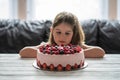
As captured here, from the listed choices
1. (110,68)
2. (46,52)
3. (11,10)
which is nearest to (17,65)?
(46,52)

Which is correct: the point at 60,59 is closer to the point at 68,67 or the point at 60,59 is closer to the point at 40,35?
the point at 68,67

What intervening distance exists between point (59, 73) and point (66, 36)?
22.2 inches

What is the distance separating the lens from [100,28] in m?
2.79

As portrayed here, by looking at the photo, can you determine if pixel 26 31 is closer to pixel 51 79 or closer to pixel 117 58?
pixel 117 58

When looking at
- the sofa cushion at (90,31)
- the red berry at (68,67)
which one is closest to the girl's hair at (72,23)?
the red berry at (68,67)

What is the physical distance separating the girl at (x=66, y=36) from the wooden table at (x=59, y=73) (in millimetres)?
133

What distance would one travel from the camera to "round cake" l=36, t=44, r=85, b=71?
1353mm

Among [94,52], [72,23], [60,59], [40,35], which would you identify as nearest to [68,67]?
[60,59]

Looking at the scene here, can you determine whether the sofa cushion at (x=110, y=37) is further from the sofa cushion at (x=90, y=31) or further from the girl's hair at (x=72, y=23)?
the girl's hair at (x=72, y=23)

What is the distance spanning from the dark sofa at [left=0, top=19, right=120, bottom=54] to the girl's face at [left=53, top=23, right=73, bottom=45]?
88 cm

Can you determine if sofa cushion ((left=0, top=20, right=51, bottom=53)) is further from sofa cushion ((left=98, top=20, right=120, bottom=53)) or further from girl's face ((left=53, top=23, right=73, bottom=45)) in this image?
Answer: girl's face ((left=53, top=23, right=73, bottom=45))

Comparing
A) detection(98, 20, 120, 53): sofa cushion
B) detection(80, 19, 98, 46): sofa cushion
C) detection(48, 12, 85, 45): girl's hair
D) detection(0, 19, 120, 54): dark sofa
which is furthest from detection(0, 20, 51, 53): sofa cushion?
detection(48, 12, 85, 45): girl's hair

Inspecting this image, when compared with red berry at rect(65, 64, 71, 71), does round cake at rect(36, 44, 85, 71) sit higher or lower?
higher

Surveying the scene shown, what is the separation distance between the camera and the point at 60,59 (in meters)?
1.35
